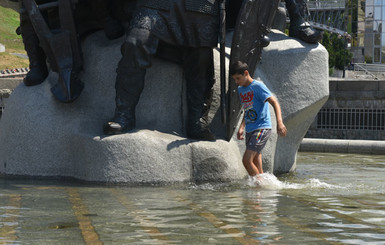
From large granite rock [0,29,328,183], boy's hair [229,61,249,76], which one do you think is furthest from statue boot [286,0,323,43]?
boy's hair [229,61,249,76]

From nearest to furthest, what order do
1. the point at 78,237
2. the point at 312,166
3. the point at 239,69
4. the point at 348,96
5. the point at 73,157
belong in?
the point at 78,237 → the point at 239,69 → the point at 73,157 → the point at 312,166 → the point at 348,96

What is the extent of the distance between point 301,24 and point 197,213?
164 inches

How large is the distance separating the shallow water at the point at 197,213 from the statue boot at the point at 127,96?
0.69 m

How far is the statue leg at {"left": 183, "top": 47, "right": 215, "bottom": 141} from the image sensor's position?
7.72 meters

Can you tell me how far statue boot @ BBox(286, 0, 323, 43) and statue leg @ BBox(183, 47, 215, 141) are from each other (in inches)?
59.1

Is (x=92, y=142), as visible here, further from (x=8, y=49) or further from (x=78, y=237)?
(x=8, y=49)

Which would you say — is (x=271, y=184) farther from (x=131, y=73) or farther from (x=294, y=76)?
(x=294, y=76)

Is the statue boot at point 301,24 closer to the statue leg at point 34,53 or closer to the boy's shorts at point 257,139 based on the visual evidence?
the boy's shorts at point 257,139

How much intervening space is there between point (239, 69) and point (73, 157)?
71.7 inches

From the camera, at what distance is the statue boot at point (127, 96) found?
24.4 feet

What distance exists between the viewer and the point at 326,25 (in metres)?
72.4

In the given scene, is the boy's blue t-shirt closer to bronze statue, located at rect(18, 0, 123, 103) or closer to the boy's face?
the boy's face

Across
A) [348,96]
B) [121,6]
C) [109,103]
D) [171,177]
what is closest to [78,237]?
[171,177]

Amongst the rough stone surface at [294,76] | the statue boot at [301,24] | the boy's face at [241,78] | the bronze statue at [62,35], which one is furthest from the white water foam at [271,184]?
the statue boot at [301,24]
